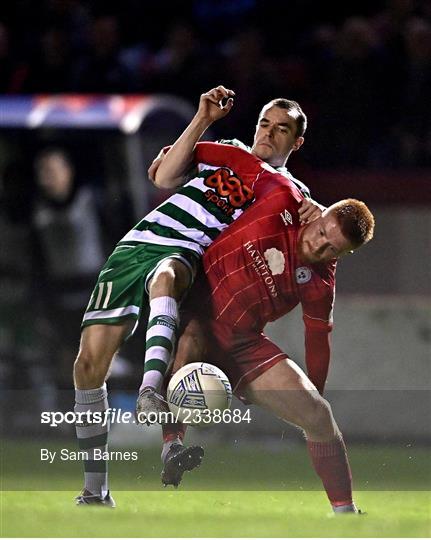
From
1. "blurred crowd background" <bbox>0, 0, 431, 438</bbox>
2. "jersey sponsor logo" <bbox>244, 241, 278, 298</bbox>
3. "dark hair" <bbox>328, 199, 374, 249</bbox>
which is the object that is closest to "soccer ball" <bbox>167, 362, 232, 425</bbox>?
"jersey sponsor logo" <bbox>244, 241, 278, 298</bbox>

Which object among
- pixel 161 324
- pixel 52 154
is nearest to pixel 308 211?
pixel 161 324

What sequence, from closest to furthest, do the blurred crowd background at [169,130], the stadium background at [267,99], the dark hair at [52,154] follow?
the stadium background at [267,99] < the blurred crowd background at [169,130] < the dark hair at [52,154]

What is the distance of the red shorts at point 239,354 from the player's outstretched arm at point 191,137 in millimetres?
563

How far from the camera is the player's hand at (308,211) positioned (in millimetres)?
4980

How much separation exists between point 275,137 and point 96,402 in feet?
3.90

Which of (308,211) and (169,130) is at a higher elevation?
(169,130)

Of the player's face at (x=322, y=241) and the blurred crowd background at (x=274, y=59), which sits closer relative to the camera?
the player's face at (x=322, y=241)

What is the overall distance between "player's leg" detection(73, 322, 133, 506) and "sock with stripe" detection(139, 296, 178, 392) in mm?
188

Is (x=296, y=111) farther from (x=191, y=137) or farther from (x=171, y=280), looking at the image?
(x=171, y=280)

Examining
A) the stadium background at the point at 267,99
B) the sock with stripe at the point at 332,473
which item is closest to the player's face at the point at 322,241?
the sock with stripe at the point at 332,473

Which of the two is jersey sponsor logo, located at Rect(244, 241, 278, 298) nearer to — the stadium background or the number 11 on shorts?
the number 11 on shorts

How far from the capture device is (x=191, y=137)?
16.6 ft

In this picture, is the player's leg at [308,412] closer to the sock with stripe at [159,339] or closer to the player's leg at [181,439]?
the player's leg at [181,439]

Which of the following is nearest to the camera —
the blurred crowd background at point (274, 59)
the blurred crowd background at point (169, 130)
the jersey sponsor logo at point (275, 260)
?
the jersey sponsor logo at point (275, 260)
